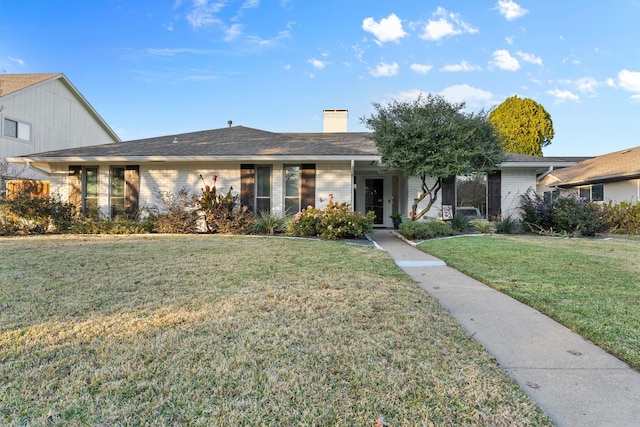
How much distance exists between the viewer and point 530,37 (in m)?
13.0

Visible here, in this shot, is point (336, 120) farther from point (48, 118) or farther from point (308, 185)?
point (48, 118)

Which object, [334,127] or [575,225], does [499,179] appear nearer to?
[575,225]

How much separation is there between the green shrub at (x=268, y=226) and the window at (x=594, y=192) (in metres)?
15.7

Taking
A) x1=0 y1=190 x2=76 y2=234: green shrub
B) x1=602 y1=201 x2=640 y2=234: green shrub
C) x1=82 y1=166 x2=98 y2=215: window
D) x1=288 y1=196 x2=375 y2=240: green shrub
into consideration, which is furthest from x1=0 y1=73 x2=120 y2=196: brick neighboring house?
x1=602 y1=201 x2=640 y2=234: green shrub

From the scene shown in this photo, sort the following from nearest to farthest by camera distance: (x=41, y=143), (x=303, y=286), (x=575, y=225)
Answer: (x=303, y=286) < (x=575, y=225) < (x=41, y=143)

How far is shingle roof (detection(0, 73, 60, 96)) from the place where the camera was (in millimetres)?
16141

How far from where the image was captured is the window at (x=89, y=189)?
12422 millimetres

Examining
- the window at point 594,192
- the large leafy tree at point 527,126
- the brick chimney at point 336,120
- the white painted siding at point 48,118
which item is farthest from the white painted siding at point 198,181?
the large leafy tree at point 527,126

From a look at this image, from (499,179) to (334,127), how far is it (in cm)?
814

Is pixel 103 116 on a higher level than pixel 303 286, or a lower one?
higher

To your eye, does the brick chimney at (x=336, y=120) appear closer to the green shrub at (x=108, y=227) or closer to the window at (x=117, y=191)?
the window at (x=117, y=191)

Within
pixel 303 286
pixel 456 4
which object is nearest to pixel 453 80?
pixel 456 4

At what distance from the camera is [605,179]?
15.9 m

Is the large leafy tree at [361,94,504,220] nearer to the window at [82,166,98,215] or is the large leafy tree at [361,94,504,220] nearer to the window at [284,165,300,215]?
the window at [284,165,300,215]
